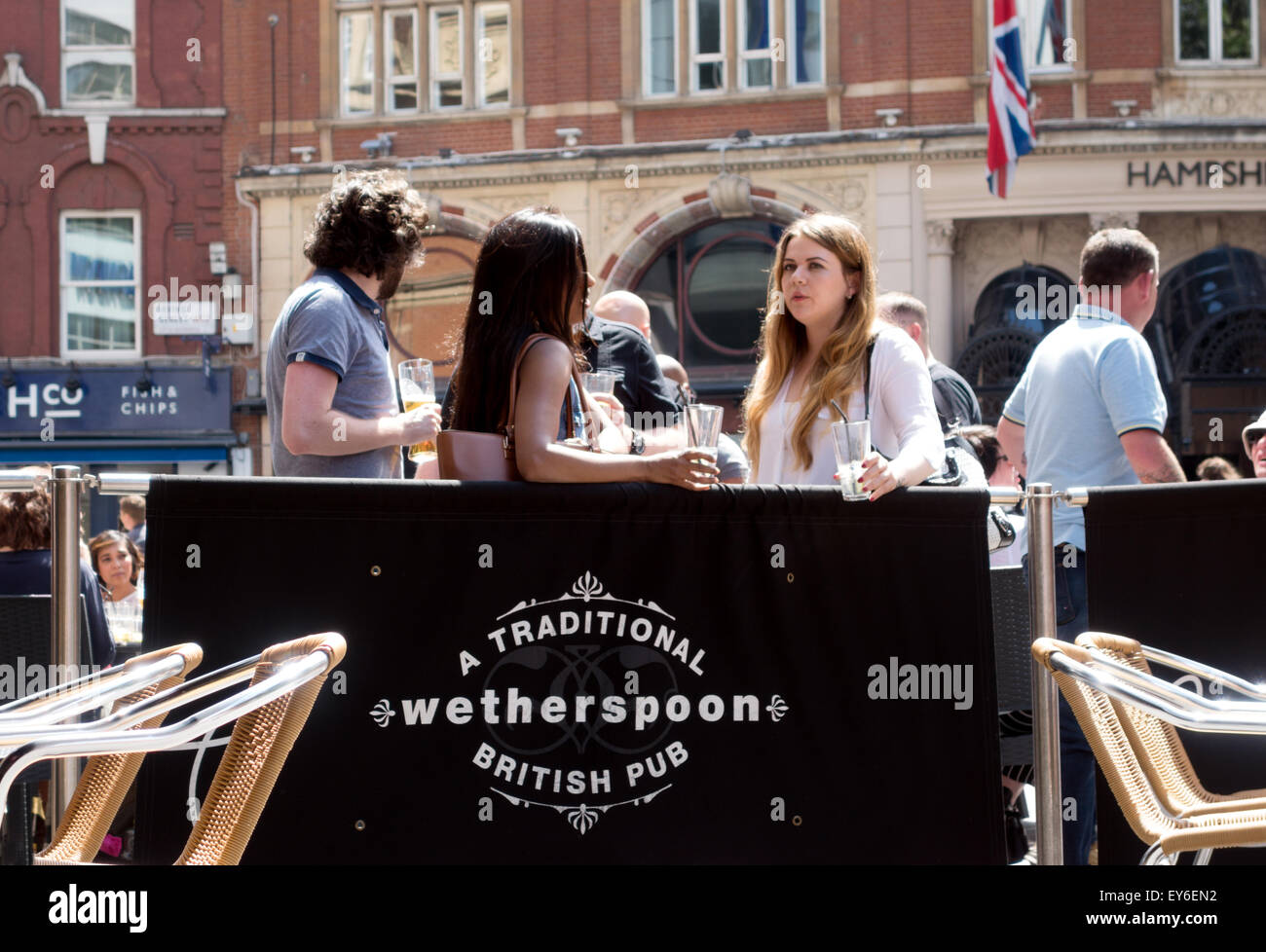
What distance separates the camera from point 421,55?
1928 cm

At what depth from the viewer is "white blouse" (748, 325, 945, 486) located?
12.8 feet

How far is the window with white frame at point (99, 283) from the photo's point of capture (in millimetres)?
20031

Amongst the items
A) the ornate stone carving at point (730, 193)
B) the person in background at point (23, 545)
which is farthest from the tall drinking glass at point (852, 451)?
the ornate stone carving at point (730, 193)

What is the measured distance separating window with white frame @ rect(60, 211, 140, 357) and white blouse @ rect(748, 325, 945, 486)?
17.6 meters

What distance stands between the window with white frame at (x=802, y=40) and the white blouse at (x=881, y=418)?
1482 centimetres

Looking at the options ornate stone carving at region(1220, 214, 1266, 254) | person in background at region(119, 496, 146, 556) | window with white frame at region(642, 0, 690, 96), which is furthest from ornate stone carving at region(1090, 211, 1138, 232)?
person in background at region(119, 496, 146, 556)

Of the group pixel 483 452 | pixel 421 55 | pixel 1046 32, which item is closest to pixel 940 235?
pixel 1046 32

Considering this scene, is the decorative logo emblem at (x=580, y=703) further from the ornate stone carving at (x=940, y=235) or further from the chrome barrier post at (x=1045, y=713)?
the ornate stone carving at (x=940, y=235)

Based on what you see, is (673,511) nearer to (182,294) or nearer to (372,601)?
(372,601)

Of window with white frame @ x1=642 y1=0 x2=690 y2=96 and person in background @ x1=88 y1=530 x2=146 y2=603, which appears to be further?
window with white frame @ x1=642 y1=0 x2=690 y2=96

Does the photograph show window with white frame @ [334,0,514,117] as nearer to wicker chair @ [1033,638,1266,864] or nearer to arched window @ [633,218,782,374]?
arched window @ [633,218,782,374]
